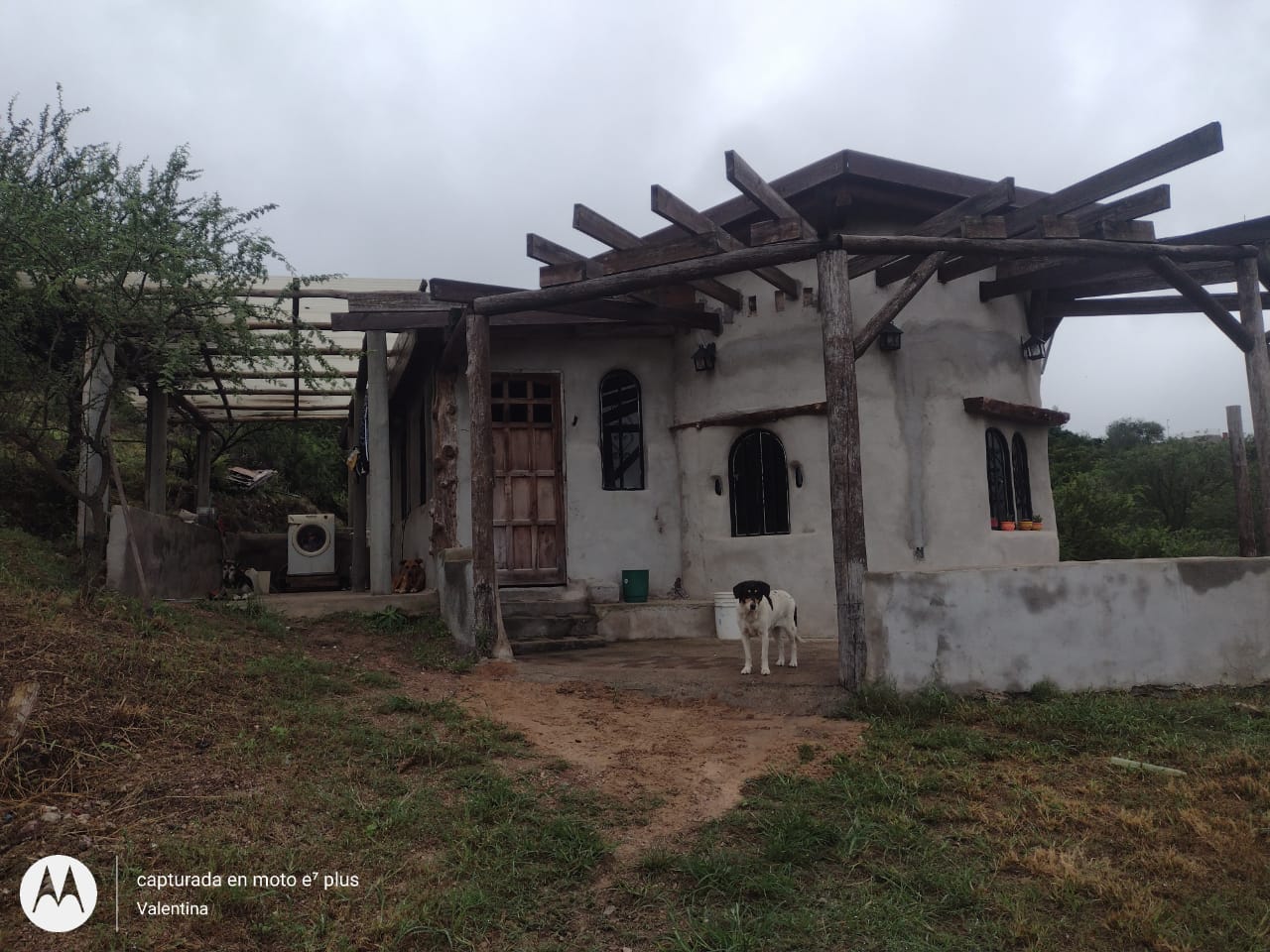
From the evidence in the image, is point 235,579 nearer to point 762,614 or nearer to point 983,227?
point 762,614

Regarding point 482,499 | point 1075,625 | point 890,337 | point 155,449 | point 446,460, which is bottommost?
point 1075,625

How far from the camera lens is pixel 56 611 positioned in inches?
250

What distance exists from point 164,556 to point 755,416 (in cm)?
710

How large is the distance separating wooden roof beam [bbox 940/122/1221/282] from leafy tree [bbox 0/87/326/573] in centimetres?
747

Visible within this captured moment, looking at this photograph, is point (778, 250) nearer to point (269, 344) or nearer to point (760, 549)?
point (760, 549)

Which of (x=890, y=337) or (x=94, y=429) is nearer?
(x=94, y=429)

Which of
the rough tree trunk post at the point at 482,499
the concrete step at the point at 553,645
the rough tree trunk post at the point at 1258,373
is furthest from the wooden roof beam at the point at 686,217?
the rough tree trunk post at the point at 1258,373

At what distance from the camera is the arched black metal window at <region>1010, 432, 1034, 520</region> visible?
1045cm

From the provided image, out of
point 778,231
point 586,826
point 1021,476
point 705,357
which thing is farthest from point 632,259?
point 1021,476

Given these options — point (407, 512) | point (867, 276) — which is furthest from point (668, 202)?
point (407, 512)

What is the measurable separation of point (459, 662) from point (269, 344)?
464 centimetres

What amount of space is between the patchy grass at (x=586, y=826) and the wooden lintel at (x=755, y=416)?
14.0 ft

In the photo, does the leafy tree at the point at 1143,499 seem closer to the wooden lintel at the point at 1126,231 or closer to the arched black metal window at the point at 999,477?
the arched black metal window at the point at 999,477

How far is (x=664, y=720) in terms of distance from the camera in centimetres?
586
